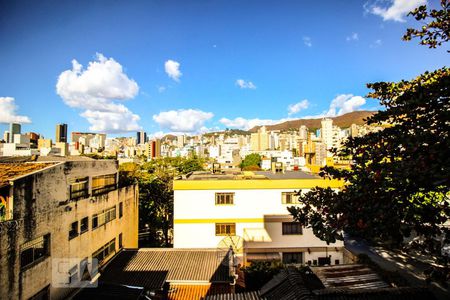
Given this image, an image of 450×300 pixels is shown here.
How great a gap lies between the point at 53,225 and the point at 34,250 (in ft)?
3.89

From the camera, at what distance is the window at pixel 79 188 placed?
→ 12570 mm

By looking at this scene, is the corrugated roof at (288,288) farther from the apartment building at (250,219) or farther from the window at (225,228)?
the window at (225,228)

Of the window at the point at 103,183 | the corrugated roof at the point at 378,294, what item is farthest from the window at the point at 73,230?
the corrugated roof at the point at 378,294

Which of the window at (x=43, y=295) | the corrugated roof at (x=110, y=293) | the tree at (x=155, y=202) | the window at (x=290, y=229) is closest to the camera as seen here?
the window at (x=43, y=295)

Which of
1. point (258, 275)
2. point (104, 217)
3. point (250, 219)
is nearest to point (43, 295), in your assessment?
point (104, 217)

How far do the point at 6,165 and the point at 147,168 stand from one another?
19.6 m

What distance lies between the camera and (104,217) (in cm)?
1509

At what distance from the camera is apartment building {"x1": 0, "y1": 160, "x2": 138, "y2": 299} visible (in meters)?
8.75

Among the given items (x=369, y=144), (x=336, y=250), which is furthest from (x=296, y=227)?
(x=369, y=144)

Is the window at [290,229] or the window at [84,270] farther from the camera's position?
the window at [290,229]

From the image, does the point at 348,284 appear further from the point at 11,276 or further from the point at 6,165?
the point at 6,165

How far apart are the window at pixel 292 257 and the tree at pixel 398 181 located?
551 inches

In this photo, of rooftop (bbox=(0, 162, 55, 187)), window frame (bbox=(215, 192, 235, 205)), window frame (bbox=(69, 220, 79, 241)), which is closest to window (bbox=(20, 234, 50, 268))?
window frame (bbox=(69, 220, 79, 241))

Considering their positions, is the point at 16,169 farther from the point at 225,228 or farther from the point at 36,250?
the point at 225,228
